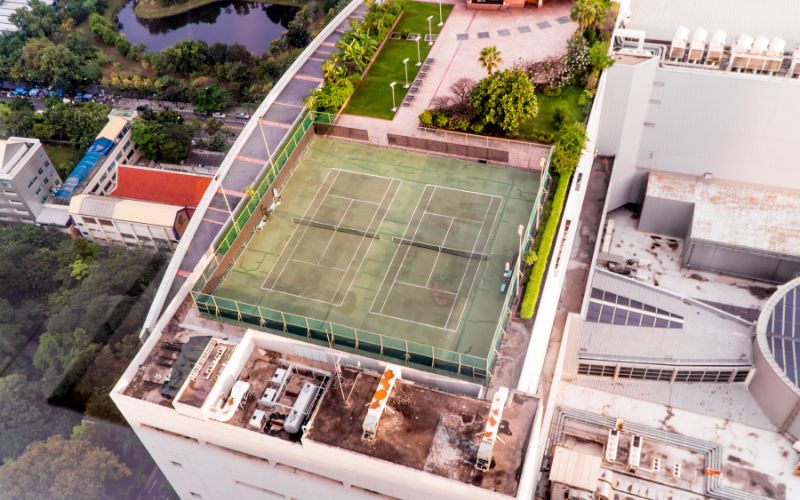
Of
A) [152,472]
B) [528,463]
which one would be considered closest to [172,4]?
[152,472]

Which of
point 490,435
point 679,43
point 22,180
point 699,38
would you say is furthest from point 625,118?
point 22,180

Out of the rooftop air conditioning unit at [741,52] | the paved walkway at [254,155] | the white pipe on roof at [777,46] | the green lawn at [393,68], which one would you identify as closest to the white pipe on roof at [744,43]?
the rooftop air conditioning unit at [741,52]

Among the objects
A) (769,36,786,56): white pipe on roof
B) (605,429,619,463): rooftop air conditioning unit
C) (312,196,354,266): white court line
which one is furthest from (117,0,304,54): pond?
(605,429,619,463): rooftop air conditioning unit

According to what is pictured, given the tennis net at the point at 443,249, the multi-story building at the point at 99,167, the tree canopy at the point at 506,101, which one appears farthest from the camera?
the multi-story building at the point at 99,167

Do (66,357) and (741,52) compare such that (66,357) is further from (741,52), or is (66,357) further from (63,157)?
(741,52)

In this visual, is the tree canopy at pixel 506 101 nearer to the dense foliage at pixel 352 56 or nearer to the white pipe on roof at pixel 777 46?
the dense foliage at pixel 352 56
